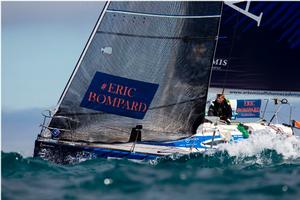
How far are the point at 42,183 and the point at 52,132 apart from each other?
172 inches

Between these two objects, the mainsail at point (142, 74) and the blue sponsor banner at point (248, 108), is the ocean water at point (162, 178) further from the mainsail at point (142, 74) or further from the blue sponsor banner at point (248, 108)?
the blue sponsor banner at point (248, 108)

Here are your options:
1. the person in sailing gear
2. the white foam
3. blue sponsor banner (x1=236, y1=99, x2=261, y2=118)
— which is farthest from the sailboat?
blue sponsor banner (x1=236, y1=99, x2=261, y2=118)

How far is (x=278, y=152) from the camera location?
1413 centimetres

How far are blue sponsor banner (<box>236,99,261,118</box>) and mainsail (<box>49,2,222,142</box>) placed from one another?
4.41 metres

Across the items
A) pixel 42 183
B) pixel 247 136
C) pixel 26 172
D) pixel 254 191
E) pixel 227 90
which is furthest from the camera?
pixel 227 90

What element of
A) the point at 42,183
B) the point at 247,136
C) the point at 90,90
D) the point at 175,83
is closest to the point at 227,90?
the point at 247,136

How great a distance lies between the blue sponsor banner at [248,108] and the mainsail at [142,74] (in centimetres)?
441

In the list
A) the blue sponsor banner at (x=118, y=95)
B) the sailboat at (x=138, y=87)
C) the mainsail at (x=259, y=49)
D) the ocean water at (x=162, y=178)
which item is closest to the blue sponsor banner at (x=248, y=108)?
the mainsail at (x=259, y=49)

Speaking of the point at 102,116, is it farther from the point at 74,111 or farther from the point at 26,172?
the point at 26,172

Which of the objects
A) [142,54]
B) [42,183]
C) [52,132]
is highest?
[142,54]

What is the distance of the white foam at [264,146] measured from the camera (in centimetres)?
Result: 1347

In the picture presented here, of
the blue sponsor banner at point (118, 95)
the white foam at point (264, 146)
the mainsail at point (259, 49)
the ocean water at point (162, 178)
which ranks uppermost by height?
the mainsail at point (259, 49)

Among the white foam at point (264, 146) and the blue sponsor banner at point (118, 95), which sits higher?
the blue sponsor banner at point (118, 95)

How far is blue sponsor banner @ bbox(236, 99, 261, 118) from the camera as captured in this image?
59.9 ft
